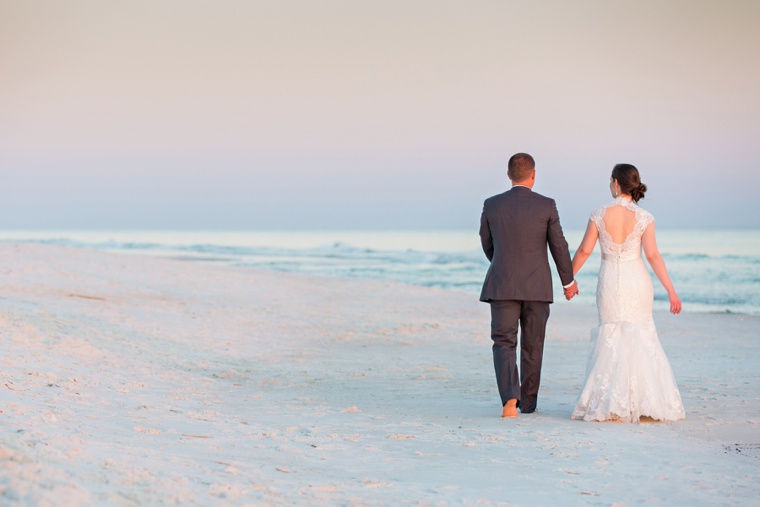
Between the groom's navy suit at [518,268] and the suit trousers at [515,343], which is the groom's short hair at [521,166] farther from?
the suit trousers at [515,343]

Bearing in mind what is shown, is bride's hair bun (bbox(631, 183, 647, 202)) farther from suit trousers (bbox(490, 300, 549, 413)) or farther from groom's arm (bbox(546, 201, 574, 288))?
suit trousers (bbox(490, 300, 549, 413))

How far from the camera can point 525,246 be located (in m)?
6.59

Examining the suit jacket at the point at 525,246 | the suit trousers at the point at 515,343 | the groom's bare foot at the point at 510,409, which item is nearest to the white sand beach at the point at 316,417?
the groom's bare foot at the point at 510,409

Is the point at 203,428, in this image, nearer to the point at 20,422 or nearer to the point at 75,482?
the point at 20,422

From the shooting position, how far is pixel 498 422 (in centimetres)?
641

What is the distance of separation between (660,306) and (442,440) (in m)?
16.4

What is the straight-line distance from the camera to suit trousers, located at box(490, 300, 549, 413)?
6621mm

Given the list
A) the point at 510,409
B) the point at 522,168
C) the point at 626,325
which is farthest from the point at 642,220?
the point at 510,409

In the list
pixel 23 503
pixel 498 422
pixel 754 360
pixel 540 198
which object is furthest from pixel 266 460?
pixel 754 360

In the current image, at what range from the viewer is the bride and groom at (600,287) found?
645 cm

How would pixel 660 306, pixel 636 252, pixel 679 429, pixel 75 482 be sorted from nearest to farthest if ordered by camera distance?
pixel 75 482, pixel 679 429, pixel 636 252, pixel 660 306

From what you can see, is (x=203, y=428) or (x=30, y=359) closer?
(x=203, y=428)

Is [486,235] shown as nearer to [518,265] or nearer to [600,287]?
[518,265]

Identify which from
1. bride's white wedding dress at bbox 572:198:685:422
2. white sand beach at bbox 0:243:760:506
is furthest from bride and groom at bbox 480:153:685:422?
white sand beach at bbox 0:243:760:506
